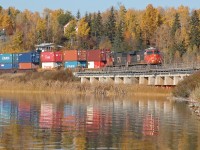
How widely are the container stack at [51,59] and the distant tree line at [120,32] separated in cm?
2374

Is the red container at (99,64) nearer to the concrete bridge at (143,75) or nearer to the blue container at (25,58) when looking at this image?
the concrete bridge at (143,75)

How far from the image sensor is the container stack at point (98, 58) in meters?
100

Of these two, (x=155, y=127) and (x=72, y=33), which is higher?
(x=72, y=33)

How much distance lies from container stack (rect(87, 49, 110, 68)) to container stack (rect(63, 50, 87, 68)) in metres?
2.20

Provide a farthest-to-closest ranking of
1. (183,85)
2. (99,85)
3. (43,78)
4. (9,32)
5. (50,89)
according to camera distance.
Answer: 1. (9,32)
2. (43,78)
3. (50,89)
4. (99,85)
5. (183,85)

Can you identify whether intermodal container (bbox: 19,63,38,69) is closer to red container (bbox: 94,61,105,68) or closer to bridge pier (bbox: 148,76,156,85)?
red container (bbox: 94,61,105,68)

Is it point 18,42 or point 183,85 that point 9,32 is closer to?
point 18,42

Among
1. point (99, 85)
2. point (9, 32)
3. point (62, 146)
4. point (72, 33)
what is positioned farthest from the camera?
point (9, 32)

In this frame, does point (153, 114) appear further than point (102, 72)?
No

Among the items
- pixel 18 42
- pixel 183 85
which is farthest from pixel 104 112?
pixel 18 42

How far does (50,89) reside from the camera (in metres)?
80.4

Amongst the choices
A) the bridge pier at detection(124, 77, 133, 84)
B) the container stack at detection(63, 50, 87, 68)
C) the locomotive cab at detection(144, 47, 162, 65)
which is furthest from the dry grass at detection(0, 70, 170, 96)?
the locomotive cab at detection(144, 47, 162, 65)

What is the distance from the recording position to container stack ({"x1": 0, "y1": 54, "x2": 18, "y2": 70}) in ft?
362

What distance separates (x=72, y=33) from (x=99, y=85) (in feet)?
295
